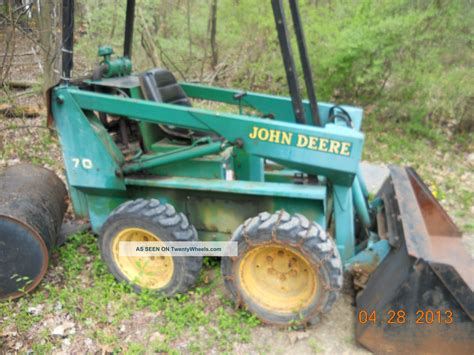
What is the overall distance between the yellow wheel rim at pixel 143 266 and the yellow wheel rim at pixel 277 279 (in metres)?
0.59

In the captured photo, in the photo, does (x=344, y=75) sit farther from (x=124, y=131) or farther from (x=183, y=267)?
(x=183, y=267)

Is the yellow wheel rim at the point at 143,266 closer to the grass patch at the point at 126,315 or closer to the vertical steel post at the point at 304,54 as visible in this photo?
the grass patch at the point at 126,315

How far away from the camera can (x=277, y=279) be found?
2.94 metres

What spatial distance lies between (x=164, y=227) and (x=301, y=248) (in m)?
0.93

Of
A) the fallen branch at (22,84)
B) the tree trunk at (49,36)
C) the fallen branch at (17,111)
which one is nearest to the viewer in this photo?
the tree trunk at (49,36)

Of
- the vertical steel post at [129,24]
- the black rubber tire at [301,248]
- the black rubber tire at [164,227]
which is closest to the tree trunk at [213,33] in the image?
the vertical steel post at [129,24]

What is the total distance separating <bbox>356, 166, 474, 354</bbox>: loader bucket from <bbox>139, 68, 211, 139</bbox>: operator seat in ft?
5.36

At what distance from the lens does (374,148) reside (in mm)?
6340

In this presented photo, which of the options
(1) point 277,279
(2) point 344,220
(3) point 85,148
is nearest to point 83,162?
(3) point 85,148

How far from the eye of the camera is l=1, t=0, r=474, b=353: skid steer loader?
254 cm

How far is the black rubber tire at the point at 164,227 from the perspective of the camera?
2943 mm
